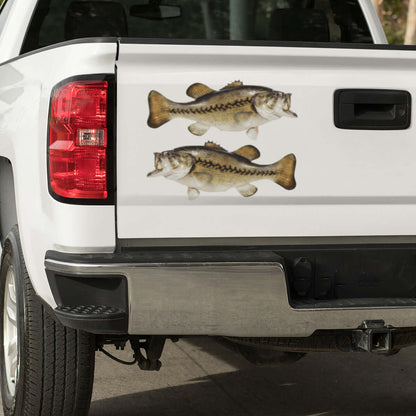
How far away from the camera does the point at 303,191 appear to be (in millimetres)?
3545

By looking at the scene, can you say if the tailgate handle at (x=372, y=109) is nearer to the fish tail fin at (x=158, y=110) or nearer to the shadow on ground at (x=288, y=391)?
the fish tail fin at (x=158, y=110)

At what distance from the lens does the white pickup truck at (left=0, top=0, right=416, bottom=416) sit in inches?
134

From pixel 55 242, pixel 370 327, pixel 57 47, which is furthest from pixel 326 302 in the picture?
pixel 57 47

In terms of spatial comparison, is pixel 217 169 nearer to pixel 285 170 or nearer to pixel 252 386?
pixel 285 170

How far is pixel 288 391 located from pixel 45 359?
1.56m

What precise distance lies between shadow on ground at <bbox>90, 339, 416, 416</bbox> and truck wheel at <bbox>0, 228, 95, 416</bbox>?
1.94 ft

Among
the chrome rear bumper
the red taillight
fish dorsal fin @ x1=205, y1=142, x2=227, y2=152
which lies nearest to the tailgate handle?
fish dorsal fin @ x1=205, y1=142, x2=227, y2=152

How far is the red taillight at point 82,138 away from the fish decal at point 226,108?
175 mm

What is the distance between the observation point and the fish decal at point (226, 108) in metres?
3.42

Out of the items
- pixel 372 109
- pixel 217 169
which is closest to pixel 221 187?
pixel 217 169

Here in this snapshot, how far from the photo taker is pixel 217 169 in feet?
11.4

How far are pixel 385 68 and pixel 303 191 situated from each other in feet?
1.74

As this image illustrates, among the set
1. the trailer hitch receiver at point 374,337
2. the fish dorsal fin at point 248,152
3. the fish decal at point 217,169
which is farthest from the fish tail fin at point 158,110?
the trailer hitch receiver at point 374,337

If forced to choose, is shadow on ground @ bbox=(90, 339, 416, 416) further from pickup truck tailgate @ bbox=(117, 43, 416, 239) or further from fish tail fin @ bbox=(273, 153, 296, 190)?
fish tail fin @ bbox=(273, 153, 296, 190)
